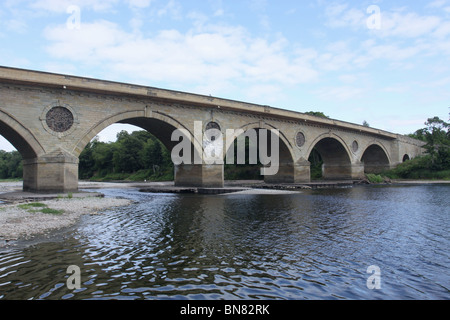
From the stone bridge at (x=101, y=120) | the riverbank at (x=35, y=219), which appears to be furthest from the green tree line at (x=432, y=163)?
the riverbank at (x=35, y=219)

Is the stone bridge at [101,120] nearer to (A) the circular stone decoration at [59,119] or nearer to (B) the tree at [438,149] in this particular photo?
(A) the circular stone decoration at [59,119]

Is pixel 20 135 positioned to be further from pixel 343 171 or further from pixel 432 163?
pixel 432 163

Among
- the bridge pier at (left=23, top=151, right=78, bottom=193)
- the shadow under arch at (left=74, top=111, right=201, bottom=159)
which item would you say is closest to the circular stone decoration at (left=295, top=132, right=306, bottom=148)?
the shadow under arch at (left=74, top=111, right=201, bottom=159)

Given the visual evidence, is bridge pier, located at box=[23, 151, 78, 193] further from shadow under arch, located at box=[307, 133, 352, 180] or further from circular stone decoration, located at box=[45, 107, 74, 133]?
shadow under arch, located at box=[307, 133, 352, 180]

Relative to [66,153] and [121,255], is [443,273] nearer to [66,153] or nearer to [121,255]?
[121,255]

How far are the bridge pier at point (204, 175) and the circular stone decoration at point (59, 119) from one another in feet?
38.8

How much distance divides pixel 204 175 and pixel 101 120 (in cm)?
1037

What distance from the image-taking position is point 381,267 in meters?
6.69

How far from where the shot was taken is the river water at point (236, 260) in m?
5.42

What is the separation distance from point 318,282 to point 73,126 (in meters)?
21.3

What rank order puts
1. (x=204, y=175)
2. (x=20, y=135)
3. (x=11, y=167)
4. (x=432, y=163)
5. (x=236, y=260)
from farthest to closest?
(x=11, y=167)
(x=432, y=163)
(x=204, y=175)
(x=20, y=135)
(x=236, y=260)

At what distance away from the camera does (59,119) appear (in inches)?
864

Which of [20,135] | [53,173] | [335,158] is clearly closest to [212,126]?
[53,173]
